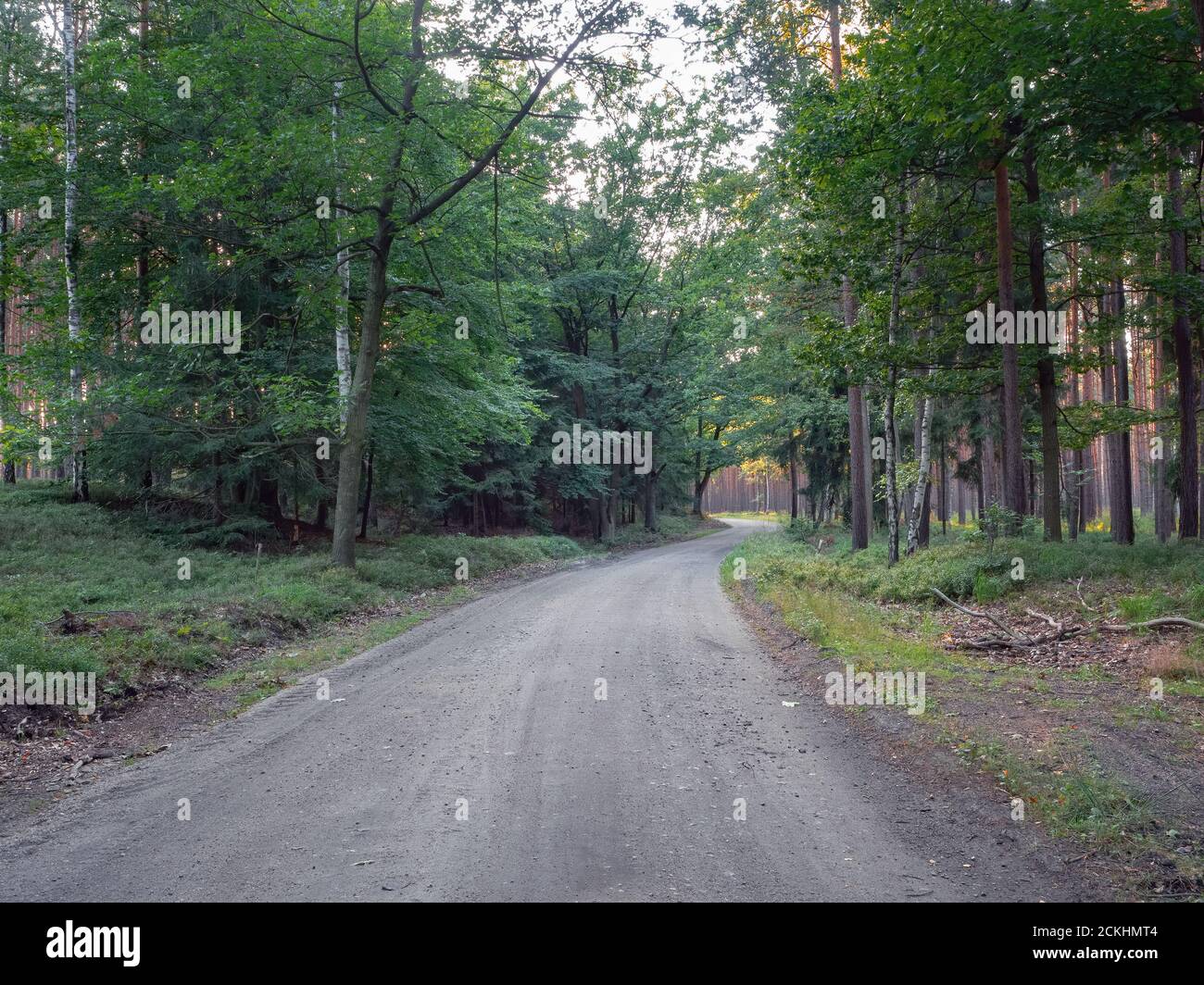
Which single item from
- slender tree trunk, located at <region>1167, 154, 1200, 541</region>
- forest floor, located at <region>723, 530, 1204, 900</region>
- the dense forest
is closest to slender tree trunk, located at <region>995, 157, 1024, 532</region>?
the dense forest

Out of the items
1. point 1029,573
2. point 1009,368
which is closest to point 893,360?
point 1009,368

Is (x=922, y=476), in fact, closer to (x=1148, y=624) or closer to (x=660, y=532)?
(x=1148, y=624)

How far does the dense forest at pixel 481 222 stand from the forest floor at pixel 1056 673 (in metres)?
2.16

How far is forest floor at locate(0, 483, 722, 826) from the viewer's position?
6.77 metres

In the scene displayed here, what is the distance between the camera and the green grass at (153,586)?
339 inches

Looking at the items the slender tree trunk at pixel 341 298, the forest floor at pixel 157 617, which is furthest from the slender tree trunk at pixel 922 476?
the slender tree trunk at pixel 341 298

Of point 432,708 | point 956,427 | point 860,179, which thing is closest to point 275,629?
point 432,708

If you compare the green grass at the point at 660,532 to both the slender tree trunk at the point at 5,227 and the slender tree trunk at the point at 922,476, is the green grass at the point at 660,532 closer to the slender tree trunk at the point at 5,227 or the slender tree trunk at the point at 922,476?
the slender tree trunk at the point at 922,476

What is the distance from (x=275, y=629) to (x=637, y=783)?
811 centimetres

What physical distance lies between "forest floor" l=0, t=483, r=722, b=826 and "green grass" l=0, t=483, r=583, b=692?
1.1 inches

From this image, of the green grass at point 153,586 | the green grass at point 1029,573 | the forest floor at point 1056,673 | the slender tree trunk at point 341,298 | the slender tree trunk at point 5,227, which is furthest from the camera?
the slender tree trunk at point 341,298

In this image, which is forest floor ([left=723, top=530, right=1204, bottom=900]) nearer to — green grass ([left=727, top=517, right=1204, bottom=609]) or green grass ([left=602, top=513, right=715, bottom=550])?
green grass ([left=727, top=517, right=1204, bottom=609])

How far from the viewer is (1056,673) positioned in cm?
830

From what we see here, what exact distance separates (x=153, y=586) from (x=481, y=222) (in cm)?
1079
